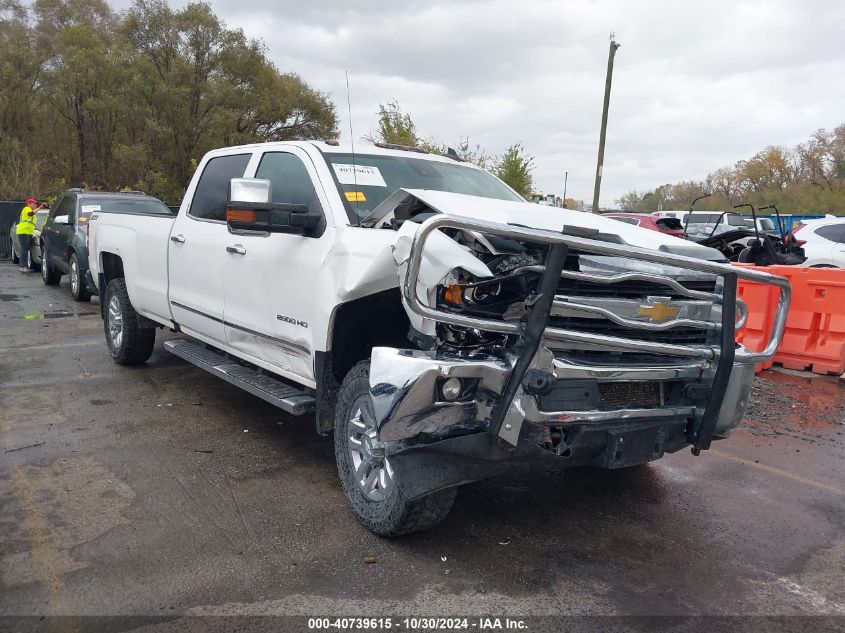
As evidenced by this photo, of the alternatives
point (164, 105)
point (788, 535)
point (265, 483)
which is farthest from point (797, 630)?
point (164, 105)

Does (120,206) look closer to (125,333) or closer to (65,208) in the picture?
(65,208)

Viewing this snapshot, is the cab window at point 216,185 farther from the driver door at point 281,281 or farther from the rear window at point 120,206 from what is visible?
the rear window at point 120,206

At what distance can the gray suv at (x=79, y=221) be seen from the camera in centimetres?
1135

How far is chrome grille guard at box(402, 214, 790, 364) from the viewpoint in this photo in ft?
9.04

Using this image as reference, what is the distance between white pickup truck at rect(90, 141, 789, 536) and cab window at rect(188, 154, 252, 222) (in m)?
0.82

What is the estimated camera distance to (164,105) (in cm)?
3369

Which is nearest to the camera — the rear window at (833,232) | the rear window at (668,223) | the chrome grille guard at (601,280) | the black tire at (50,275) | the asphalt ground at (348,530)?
the chrome grille guard at (601,280)

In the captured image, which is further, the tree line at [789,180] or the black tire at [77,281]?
the tree line at [789,180]

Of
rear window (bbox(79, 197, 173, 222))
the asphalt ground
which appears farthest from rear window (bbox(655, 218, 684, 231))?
rear window (bbox(79, 197, 173, 222))

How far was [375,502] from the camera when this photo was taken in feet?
11.3

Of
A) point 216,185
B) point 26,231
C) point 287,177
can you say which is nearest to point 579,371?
point 287,177

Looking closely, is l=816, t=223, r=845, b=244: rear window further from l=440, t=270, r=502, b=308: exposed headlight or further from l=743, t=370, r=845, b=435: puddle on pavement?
l=440, t=270, r=502, b=308: exposed headlight

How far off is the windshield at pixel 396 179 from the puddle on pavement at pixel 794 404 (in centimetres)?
286

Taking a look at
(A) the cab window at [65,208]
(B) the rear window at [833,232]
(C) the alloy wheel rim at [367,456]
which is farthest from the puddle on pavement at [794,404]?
(A) the cab window at [65,208]
